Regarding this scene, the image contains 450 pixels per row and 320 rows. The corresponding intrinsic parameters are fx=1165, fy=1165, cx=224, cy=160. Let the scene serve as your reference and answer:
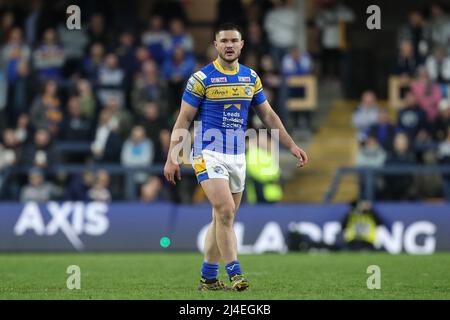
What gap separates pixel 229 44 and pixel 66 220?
9932 mm

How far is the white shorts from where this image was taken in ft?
37.7

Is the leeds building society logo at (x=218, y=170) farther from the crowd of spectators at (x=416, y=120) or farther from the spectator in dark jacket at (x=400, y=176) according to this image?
the spectator in dark jacket at (x=400, y=176)

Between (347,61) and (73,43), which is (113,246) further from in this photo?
(347,61)

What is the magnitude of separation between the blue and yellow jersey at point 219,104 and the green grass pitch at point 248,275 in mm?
1496

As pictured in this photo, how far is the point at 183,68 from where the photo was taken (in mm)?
24234

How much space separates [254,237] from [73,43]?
299 inches

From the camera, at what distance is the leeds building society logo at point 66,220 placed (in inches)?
814

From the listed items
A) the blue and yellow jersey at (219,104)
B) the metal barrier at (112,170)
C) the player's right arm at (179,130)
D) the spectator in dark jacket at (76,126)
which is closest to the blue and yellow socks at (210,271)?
the player's right arm at (179,130)

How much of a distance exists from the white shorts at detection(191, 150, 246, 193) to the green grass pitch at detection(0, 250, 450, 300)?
1.12 metres

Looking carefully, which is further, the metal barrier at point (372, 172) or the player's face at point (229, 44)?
the metal barrier at point (372, 172)

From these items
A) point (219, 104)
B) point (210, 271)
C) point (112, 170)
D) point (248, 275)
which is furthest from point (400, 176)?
point (219, 104)

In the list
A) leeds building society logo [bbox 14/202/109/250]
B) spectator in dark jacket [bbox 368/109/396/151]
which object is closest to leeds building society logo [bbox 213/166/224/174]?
leeds building society logo [bbox 14/202/109/250]

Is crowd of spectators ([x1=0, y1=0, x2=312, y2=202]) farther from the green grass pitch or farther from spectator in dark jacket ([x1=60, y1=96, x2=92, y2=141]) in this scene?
the green grass pitch

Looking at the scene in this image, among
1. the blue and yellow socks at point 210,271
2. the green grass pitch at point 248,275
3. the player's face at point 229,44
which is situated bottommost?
the green grass pitch at point 248,275
